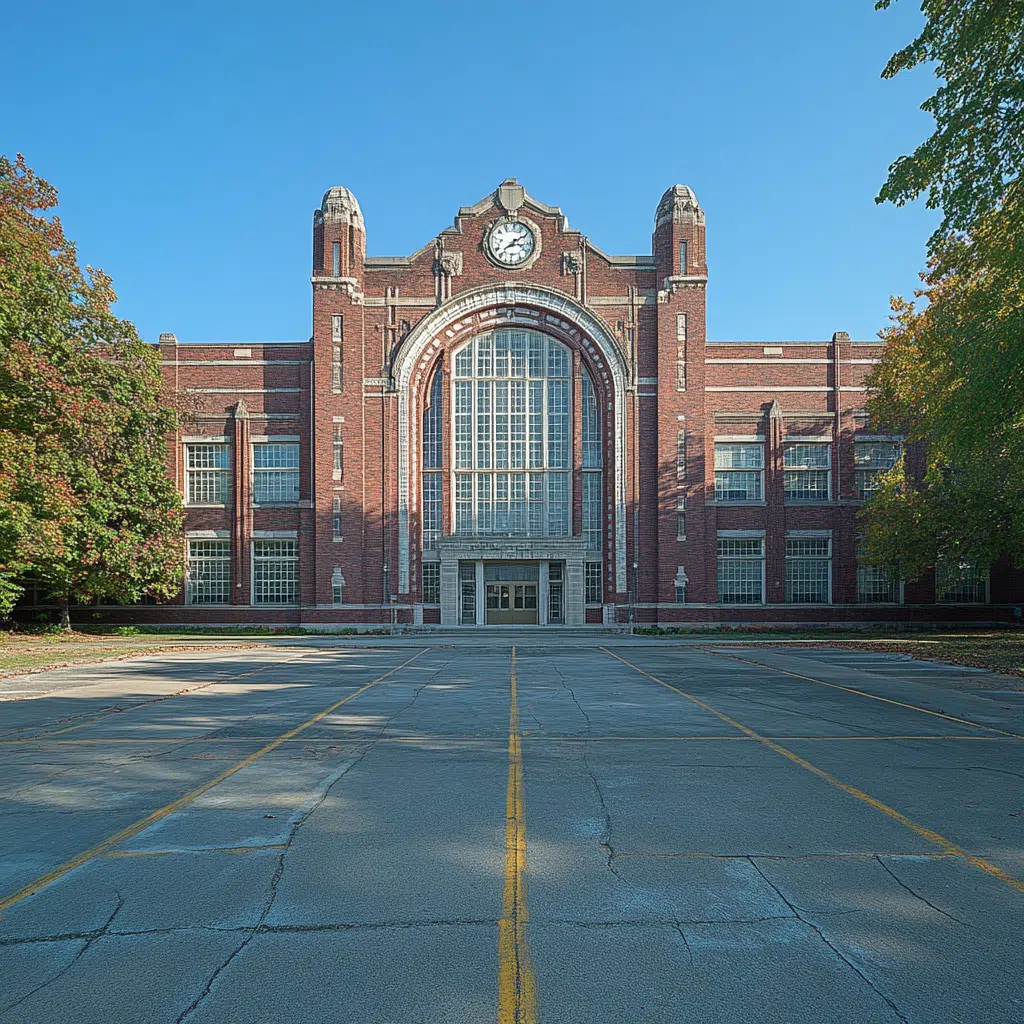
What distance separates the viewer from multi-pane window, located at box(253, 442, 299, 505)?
41594 millimetres

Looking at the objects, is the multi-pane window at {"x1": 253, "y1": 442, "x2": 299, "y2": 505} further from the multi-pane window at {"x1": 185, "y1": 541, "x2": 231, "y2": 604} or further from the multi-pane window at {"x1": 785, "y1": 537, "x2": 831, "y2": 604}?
the multi-pane window at {"x1": 785, "y1": 537, "x2": 831, "y2": 604}

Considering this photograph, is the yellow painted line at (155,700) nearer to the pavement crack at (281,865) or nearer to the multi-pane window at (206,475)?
the pavement crack at (281,865)

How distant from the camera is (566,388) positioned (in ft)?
138

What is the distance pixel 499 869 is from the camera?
580 cm

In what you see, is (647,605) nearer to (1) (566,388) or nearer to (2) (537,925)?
(1) (566,388)

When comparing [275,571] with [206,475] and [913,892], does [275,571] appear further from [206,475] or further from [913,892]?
[913,892]

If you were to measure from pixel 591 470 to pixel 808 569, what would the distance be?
1200 cm

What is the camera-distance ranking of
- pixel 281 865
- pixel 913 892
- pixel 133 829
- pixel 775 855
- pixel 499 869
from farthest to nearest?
pixel 133 829 < pixel 775 855 < pixel 281 865 < pixel 499 869 < pixel 913 892

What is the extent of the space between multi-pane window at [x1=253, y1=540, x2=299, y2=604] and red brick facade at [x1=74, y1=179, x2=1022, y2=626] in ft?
0.96

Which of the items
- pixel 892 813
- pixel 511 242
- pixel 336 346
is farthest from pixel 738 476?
pixel 892 813

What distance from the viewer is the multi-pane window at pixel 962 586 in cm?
3981

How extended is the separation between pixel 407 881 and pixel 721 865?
2.22m

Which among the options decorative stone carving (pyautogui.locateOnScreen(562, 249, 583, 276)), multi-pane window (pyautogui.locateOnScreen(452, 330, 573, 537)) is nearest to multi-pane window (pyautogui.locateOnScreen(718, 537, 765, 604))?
multi-pane window (pyautogui.locateOnScreen(452, 330, 573, 537))

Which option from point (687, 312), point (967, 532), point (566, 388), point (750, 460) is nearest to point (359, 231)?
point (566, 388)
